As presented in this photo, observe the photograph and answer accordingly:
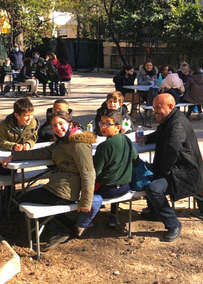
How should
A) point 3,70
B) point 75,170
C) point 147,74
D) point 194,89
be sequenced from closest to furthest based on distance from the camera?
1. point 75,170
2. point 194,89
3. point 147,74
4. point 3,70

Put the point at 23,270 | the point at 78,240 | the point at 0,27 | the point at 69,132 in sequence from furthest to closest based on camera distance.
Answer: the point at 0,27
the point at 78,240
the point at 69,132
the point at 23,270

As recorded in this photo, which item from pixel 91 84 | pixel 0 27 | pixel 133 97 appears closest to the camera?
pixel 133 97

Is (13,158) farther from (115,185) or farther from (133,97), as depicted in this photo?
(133,97)

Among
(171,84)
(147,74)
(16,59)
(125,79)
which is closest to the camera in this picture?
(171,84)

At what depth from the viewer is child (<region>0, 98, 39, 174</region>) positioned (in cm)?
450

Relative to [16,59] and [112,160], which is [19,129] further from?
[16,59]

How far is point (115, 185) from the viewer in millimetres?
4180

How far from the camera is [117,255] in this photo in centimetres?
400

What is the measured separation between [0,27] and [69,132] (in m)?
21.5

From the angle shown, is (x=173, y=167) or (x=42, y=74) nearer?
(x=173, y=167)

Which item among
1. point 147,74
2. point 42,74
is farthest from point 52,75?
point 147,74

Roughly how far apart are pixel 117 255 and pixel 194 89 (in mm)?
6930

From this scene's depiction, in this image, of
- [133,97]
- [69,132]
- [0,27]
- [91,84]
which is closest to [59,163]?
[69,132]

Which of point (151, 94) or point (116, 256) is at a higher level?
point (151, 94)
